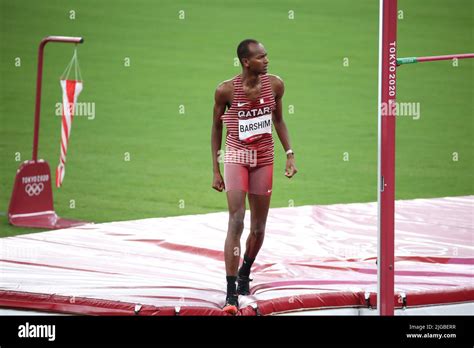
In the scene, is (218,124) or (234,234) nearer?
(234,234)

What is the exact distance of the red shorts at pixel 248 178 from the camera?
757 cm

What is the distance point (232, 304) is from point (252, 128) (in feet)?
4.51

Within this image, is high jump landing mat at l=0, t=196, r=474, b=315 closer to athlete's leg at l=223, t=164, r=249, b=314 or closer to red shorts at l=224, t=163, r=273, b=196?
athlete's leg at l=223, t=164, r=249, b=314

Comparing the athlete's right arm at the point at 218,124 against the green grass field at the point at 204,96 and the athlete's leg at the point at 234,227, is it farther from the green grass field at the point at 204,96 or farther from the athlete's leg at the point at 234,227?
the green grass field at the point at 204,96

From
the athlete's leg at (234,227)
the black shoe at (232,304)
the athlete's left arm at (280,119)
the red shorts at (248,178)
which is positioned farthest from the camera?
the athlete's left arm at (280,119)

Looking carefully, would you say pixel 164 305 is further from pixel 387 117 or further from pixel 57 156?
pixel 57 156

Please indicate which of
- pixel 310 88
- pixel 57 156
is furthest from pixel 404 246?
pixel 310 88

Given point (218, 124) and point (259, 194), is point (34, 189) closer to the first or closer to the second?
point (218, 124)

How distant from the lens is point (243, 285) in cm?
795

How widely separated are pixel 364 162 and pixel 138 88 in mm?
5512

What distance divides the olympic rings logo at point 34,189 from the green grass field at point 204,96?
46cm

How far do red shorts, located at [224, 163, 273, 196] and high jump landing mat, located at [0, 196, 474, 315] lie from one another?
2.76 ft

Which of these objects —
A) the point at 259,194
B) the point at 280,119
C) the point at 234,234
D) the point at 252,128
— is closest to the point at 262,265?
the point at 259,194

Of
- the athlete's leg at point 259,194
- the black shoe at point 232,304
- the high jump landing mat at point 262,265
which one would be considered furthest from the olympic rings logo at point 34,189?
the black shoe at point 232,304
